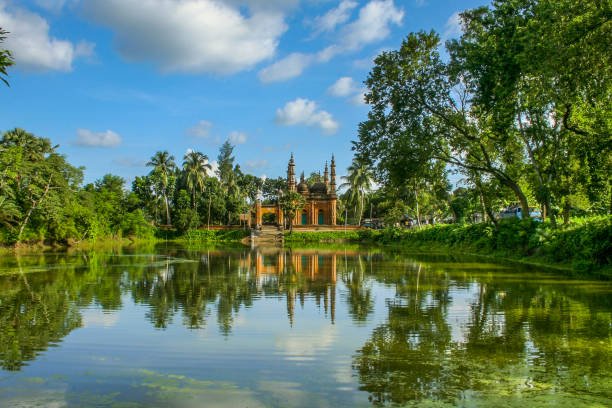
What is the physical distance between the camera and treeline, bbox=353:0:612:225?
1572cm

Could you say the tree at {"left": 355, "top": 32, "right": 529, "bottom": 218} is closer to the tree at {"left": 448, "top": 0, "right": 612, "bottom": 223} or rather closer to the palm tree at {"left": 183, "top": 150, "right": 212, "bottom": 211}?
the tree at {"left": 448, "top": 0, "right": 612, "bottom": 223}

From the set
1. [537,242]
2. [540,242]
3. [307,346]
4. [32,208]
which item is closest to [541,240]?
[540,242]

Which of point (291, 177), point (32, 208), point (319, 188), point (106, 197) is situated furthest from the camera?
point (319, 188)

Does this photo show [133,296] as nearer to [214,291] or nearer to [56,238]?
[214,291]

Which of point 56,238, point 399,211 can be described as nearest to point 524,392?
point 56,238

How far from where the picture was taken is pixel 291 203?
248 ft

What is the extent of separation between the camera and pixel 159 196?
8394cm

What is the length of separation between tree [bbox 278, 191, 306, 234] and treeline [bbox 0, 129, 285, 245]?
10690 mm

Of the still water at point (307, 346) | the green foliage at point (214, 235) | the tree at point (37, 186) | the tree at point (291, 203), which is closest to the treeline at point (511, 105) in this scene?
the still water at point (307, 346)

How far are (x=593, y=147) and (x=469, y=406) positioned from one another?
53.6 feet

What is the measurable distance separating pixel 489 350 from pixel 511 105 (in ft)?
54.7

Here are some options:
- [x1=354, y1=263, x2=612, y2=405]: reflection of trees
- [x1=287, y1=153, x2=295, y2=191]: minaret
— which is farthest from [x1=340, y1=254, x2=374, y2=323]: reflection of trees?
[x1=287, y1=153, x2=295, y2=191]: minaret

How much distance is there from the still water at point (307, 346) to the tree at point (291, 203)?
58812 mm

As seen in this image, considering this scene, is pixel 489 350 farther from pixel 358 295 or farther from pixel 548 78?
pixel 548 78
